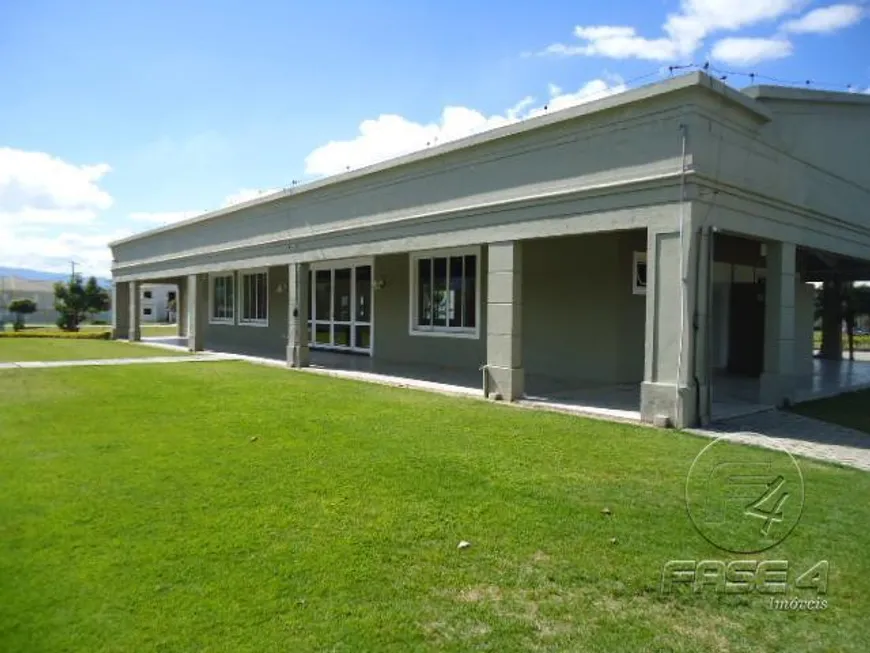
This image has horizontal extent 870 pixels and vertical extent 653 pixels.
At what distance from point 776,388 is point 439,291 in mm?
7631

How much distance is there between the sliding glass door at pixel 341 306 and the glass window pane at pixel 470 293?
390 cm

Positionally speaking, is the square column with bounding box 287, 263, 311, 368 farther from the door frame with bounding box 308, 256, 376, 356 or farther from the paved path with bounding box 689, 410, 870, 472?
the paved path with bounding box 689, 410, 870, 472

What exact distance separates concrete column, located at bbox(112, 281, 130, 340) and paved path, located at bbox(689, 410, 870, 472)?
24.9m

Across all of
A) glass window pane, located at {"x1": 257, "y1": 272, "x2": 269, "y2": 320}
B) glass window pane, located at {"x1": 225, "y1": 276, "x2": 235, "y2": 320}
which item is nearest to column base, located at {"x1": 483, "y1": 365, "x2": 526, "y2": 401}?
glass window pane, located at {"x1": 257, "y1": 272, "x2": 269, "y2": 320}

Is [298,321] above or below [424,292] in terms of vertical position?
below

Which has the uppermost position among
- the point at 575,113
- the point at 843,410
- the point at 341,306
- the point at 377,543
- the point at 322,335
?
the point at 575,113

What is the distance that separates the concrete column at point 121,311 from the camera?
27.2 metres

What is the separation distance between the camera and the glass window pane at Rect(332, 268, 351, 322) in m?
18.8

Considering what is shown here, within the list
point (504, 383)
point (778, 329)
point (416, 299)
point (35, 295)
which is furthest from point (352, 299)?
point (35, 295)

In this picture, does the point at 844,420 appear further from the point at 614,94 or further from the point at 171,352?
the point at 171,352

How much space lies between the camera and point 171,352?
19781 mm

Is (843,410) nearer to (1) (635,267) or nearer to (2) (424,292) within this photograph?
(1) (635,267)

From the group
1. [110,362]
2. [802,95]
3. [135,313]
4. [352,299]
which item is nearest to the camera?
[802,95]

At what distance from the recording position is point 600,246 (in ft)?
40.5
